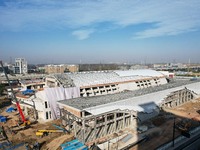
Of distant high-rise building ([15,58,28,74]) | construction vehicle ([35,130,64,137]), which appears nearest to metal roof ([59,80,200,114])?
construction vehicle ([35,130,64,137])

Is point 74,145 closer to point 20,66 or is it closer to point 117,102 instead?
point 117,102

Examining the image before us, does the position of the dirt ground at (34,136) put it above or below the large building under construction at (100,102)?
below

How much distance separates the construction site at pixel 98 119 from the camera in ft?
78.0

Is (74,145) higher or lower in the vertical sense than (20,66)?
lower

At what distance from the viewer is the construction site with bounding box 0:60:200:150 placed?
78.0ft

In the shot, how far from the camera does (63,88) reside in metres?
35.2

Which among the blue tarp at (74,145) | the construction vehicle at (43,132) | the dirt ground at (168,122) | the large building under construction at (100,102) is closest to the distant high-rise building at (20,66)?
the large building under construction at (100,102)

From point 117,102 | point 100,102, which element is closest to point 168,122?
point 117,102

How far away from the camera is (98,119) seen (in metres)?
27.2

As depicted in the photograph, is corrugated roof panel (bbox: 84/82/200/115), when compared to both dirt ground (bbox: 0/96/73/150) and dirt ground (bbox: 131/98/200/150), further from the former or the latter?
dirt ground (bbox: 0/96/73/150)

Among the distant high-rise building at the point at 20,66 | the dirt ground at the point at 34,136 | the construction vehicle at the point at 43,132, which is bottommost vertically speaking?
the dirt ground at the point at 34,136

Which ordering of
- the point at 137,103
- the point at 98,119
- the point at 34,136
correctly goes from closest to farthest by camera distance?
the point at 34,136
the point at 98,119
the point at 137,103

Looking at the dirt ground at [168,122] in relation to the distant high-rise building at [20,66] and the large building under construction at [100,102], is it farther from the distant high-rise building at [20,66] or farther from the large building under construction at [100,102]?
the distant high-rise building at [20,66]

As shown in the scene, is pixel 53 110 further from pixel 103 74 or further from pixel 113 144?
pixel 103 74
